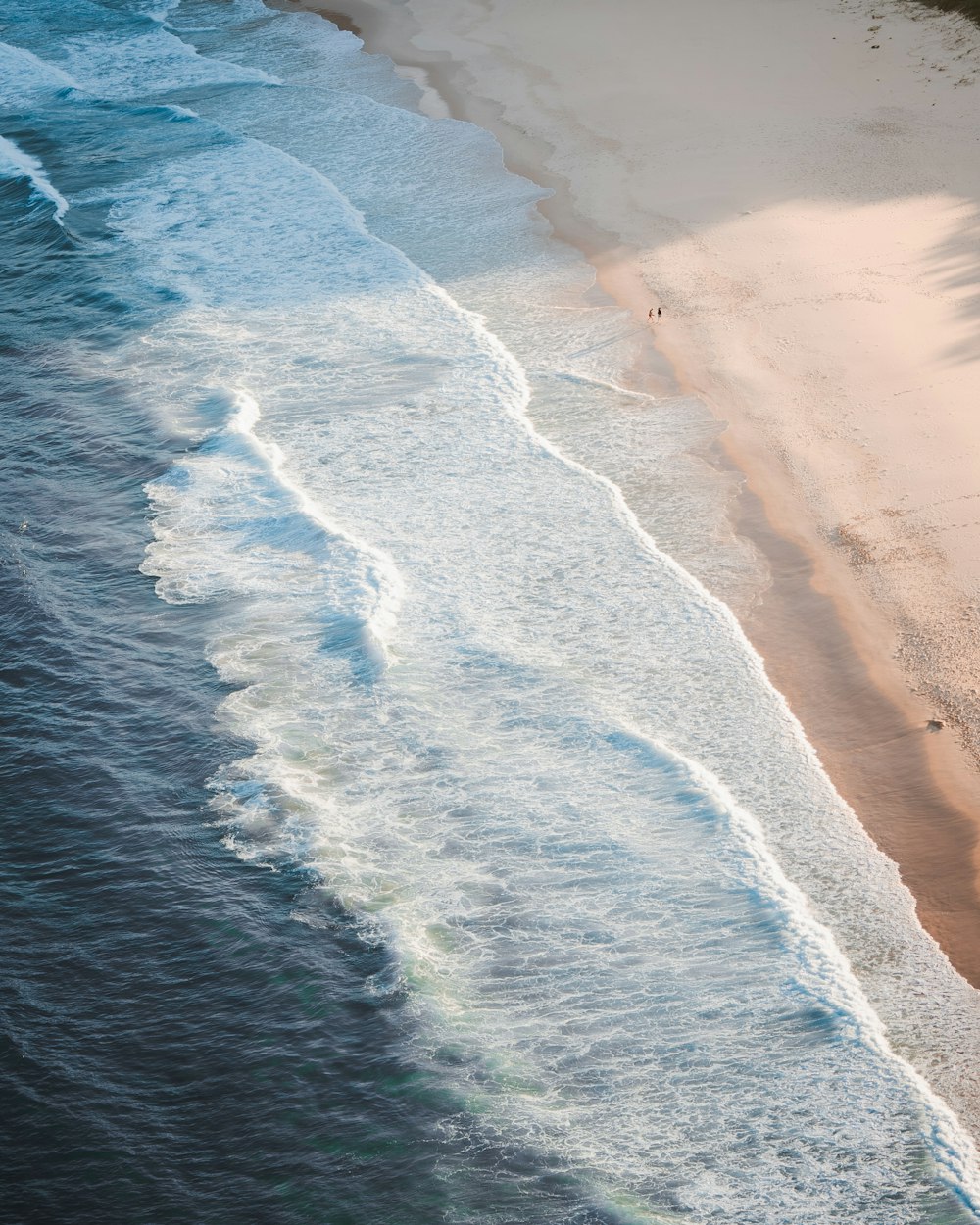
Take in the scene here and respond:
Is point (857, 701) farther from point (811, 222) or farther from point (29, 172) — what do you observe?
point (29, 172)

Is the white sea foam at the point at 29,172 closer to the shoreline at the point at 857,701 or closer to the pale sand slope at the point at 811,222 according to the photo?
the pale sand slope at the point at 811,222

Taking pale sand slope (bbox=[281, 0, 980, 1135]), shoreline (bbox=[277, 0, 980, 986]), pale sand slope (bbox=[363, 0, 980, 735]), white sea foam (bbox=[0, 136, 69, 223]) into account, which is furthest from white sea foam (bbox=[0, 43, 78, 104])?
shoreline (bbox=[277, 0, 980, 986])

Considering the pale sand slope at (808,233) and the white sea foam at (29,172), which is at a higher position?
the pale sand slope at (808,233)

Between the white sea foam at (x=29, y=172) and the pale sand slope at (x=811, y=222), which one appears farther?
the white sea foam at (x=29, y=172)

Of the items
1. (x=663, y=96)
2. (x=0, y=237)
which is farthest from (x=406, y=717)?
(x=663, y=96)

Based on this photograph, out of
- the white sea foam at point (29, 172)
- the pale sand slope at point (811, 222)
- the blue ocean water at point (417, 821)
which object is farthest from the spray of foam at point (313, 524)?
the white sea foam at point (29, 172)

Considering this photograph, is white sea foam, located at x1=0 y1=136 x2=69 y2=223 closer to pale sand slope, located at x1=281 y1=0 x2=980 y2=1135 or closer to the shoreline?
pale sand slope, located at x1=281 y1=0 x2=980 y2=1135

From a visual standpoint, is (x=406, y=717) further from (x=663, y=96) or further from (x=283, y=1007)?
(x=663, y=96)
